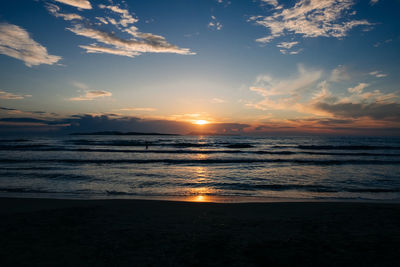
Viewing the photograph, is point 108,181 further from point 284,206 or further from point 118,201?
point 284,206

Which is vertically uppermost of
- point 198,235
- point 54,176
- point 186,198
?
point 198,235

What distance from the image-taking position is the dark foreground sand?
4.48 meters

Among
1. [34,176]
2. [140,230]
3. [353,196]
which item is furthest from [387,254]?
[34,176]

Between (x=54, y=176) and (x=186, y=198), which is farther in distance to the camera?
(x=54, y=176)

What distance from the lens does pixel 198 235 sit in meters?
5.68

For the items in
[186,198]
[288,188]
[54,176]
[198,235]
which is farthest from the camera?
[54,176]

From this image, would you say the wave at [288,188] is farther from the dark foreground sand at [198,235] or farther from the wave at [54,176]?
the wave at [54,176]

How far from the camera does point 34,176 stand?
601 inches

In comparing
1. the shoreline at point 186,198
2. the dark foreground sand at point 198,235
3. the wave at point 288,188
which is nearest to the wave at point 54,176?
the shoreline at point 186,198

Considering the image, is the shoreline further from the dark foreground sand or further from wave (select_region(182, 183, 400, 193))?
wave (select_region(182, 183, 400, 193))

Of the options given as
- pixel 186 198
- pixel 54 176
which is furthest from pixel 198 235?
pixel 54 176

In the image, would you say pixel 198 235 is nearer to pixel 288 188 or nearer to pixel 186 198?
pixel 186 198

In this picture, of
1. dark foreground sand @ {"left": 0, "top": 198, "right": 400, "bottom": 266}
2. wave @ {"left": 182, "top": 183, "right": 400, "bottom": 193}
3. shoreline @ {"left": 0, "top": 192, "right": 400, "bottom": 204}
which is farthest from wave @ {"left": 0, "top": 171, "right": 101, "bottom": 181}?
wave @ {"left": 182, "top": 183, "right": 400, "bottom": 193}

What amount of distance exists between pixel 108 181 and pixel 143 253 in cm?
1050
